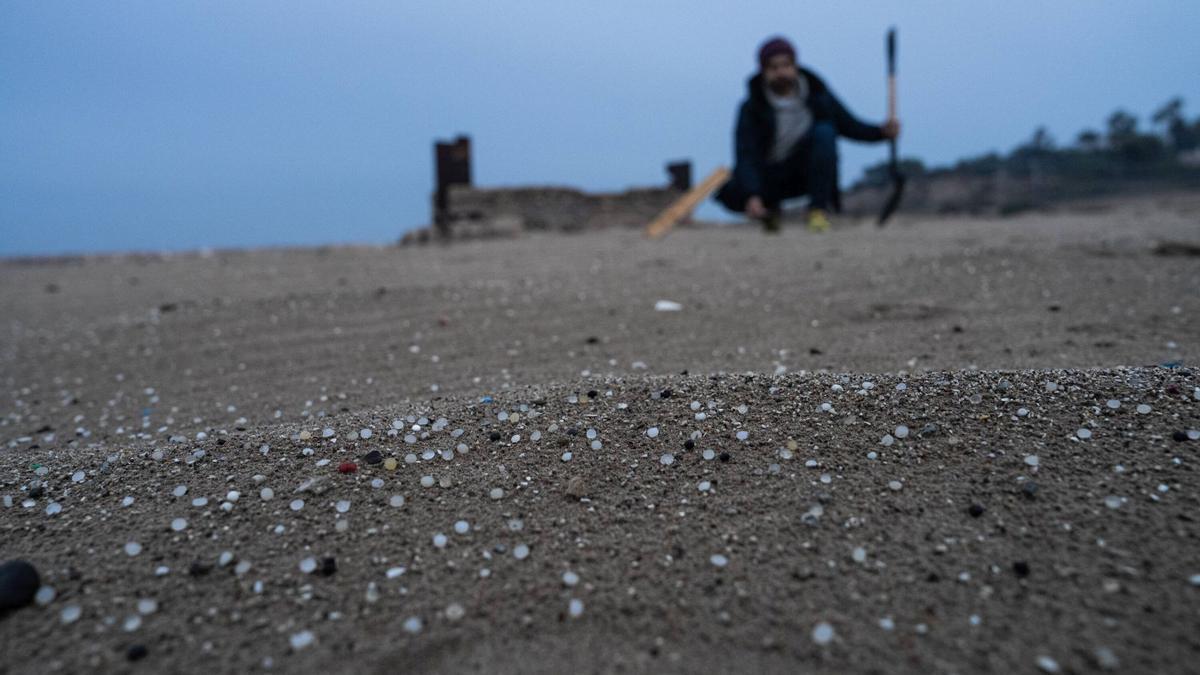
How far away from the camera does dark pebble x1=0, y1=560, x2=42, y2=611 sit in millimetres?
1424

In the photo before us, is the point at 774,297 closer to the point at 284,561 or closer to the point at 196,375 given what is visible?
the point at 196,375

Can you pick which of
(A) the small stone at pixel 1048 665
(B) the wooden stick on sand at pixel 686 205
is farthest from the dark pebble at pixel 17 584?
(B) the wooden stick on sand at pixel 686 205

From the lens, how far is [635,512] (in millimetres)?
1667

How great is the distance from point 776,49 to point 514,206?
7.13m

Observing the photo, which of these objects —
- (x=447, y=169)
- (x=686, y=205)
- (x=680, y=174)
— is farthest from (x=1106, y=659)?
(x=680, y=174)

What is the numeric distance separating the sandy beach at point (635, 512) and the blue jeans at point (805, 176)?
3.28 metres

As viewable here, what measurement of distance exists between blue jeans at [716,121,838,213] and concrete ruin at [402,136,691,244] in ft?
17.9

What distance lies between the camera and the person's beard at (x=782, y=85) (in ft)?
20.1

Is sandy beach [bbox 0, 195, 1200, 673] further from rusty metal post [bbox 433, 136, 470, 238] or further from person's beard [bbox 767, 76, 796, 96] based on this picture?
rusty metal post [bbox 433, 136, 470, 238]

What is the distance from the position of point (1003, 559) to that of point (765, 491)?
0.46 meters

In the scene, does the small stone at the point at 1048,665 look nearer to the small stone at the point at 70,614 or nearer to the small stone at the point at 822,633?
the small stone at the point at 822,633

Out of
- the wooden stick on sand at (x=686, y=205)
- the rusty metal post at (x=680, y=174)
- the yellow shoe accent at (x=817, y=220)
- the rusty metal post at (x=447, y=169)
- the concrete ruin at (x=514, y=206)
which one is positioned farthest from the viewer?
the rusty metal post at (x=680, y=174)

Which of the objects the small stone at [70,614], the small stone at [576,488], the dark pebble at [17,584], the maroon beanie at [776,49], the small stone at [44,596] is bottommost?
the small stone at [70,614]

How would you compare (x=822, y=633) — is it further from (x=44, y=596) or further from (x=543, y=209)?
(x=543, y=209)
